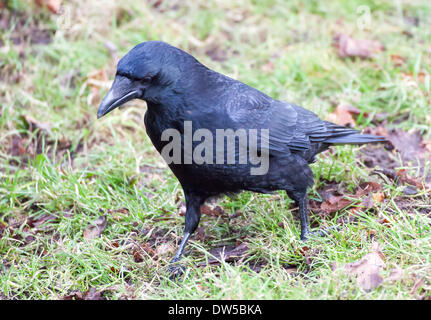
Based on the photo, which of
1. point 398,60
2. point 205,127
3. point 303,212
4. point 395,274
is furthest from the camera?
point 398,60

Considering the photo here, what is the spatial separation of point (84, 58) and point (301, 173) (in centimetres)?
324

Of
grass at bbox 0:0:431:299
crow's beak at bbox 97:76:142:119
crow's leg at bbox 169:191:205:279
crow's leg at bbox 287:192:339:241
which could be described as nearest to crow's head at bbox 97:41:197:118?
crow's beak at bbox 97:76:142:119

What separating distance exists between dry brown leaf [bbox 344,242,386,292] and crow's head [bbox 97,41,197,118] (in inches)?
61.1

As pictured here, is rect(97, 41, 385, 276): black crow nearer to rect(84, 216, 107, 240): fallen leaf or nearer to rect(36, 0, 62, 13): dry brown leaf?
rect(84, 216, 107, 240): fallen leaf

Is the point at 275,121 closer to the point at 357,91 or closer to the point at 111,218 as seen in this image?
the point at 111,218

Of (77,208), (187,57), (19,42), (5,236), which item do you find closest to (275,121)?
(187,57)

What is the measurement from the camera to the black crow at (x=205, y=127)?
3.45 metres

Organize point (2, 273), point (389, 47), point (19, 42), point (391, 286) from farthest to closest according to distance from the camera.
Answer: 1. point (19, 42)
2. point (389, 47)
3. point (2, 273)
4. point (391, 286)

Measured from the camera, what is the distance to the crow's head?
339 centimetres

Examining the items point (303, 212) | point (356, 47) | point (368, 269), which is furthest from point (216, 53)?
point (368, 269)

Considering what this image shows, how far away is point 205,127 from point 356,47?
126 inches

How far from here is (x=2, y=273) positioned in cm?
387

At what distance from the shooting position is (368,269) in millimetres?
3248

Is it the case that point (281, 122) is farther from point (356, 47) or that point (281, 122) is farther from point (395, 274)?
point (356, 47)
